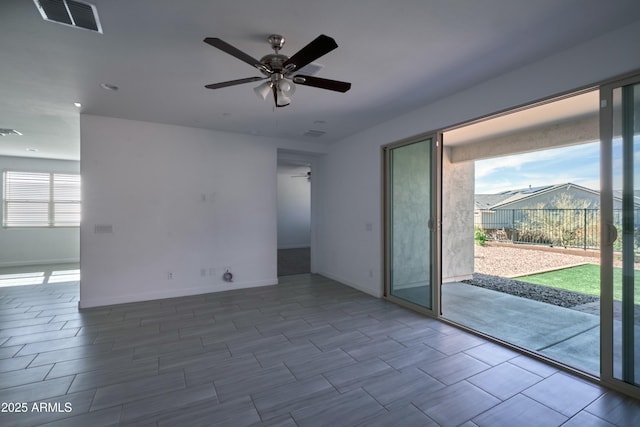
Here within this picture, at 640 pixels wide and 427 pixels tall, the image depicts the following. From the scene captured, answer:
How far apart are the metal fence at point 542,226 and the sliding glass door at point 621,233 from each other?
534cm

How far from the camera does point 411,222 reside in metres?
4.13

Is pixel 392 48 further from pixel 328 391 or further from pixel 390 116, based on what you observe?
pixel 328 391

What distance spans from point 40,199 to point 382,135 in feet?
28.4

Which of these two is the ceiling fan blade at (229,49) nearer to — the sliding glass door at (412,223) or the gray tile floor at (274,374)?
the gray tile floor at (274,374)

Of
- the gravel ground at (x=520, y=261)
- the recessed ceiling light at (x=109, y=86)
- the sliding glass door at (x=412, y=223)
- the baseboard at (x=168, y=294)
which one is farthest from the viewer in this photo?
the gravel ground at (x=520, y=261)

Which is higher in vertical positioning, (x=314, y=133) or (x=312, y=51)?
(x=314, y=133)

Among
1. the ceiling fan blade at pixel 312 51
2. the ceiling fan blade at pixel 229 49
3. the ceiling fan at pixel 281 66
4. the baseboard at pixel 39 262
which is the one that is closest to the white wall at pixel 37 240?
the baseboard at pixel 39 262

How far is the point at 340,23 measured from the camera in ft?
6.84

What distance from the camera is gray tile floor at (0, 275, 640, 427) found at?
6.22 feet

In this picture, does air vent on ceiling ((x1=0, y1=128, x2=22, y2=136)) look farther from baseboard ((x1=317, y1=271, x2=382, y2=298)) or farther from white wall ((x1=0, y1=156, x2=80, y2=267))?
baseboard ((x1=317, y1=271, x2=382, y2=298))

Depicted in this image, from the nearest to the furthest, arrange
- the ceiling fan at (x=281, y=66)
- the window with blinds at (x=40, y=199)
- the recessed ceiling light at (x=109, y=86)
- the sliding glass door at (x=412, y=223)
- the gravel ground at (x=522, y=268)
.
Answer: the ceiling fan at (x=281, y=66) < the recessed ceiling light at (x=109, y=86) < the sliding glass door at (x=412, y=223) < the gravel ground at (x=522, y=268) < the window with blinds at (x=40, y=199)

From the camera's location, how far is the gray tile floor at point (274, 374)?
6.22 ft

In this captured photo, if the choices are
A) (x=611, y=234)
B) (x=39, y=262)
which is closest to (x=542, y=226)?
(x=611, y=234)

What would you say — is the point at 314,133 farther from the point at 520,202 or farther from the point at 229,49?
the point at 520,202
